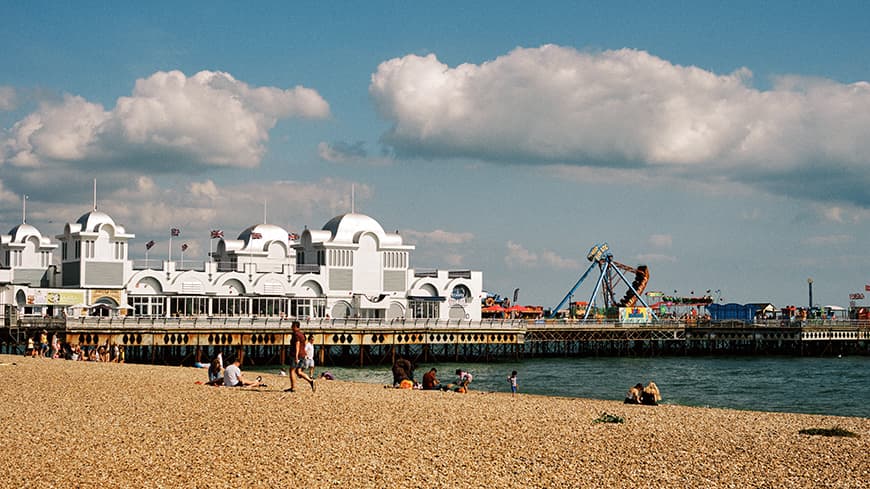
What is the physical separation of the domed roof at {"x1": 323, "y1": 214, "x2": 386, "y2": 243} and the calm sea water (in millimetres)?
11886

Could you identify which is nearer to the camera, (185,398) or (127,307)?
(185,398)

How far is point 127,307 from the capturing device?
63.7m

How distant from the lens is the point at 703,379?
55.6 metres

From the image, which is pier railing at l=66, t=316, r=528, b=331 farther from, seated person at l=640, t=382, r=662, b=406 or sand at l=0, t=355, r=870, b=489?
seated person at l=640, t=382, r=662, b=406

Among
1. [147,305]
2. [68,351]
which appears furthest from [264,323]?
[68,351]

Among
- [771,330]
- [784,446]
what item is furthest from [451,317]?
[784,446]

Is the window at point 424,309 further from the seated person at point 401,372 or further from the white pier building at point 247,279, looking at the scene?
the seated person at point 401,372

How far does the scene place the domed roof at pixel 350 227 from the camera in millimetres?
72625

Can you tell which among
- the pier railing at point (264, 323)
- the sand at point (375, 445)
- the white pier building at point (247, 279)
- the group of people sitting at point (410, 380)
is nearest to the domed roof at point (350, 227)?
the white pier building at point (247, 279)

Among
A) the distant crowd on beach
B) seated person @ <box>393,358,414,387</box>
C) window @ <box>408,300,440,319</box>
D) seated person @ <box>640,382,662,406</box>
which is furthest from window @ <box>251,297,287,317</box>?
seated person @ <box>640,382,662,406</box>

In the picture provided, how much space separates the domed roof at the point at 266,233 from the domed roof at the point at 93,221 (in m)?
12.9

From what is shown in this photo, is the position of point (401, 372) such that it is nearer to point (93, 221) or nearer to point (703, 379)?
point (703, 379)

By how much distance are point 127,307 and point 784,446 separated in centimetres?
5123

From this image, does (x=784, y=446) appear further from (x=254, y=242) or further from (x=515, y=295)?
(x=515, y=295)
